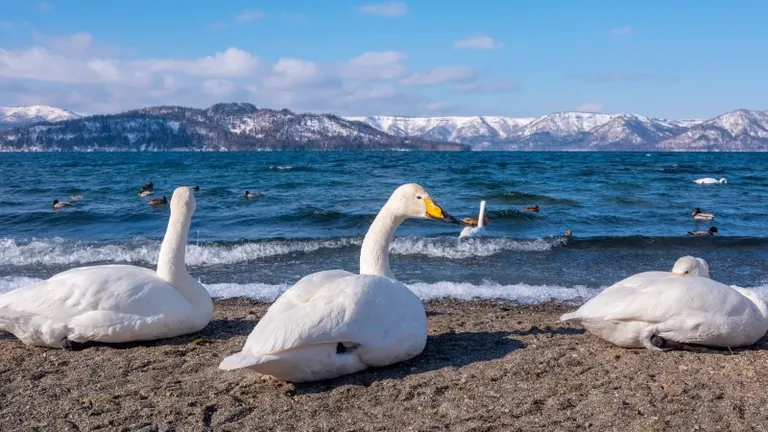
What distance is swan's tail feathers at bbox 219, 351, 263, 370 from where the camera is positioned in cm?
479

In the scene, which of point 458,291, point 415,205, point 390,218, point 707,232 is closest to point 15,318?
point 390,218

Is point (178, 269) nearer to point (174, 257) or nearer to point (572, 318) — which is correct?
point (174, 257)

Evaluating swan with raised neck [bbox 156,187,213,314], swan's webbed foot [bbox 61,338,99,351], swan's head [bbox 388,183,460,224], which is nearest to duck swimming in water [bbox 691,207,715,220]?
swan's head [bbox 388,183,460,224]

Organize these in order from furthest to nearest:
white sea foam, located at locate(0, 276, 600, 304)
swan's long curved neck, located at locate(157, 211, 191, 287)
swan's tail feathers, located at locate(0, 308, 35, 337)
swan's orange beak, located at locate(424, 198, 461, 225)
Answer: white sea foam, located at locate(0, 276, 600, 304) < swan's orange beak, located at locate(424, 198, 461, 225) < swan's long curved neck, located at locate(157, 211, 191, 287) < swan's tail feathers, located at locate(0, 308, 35, 337)

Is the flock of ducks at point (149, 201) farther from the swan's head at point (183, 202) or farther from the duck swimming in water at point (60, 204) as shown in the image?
the swan's head at point (183, 202)

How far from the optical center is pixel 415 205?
729cm

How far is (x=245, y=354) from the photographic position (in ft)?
16.4

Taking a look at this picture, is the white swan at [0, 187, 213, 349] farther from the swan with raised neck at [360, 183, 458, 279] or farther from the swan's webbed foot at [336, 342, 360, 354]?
the swan's webbed foot at [336, 342, 360, 354]

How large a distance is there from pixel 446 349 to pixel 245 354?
2.12 meters

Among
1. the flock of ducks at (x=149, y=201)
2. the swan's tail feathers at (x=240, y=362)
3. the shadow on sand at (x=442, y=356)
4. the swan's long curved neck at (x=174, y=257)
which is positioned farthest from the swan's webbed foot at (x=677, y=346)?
the flock of ducks at (x=149, y=201)

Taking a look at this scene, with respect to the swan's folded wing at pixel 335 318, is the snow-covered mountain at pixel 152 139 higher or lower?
higher

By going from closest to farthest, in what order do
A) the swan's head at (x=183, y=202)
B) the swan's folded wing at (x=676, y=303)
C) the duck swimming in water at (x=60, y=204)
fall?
the swan's folded wing at (x=676, y=303) → the swan's head at (x=183, y=202) → the duck swimming in water at (x=60, y=204)

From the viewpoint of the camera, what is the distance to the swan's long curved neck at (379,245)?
714 centimetres

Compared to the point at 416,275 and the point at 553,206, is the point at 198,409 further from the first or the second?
the point at 553,206
